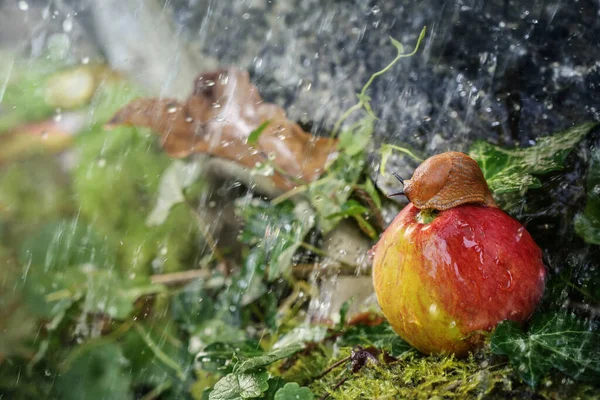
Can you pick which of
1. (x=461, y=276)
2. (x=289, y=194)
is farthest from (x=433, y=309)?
(x=289, y=194)

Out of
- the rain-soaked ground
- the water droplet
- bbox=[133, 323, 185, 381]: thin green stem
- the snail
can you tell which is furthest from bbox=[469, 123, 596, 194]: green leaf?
the water droplet

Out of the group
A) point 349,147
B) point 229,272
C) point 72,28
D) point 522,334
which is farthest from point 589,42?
point 72,28

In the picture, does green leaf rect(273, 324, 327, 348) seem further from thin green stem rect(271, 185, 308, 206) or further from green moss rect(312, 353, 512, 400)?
thin green stem rect(271, 185, 308, 206)

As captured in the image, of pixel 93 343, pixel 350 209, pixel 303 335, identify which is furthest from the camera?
pixel 93 343

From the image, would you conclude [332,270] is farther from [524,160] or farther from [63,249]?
[63,249]

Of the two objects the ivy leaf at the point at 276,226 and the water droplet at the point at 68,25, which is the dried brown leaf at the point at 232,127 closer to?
the ivy leaf at the point at 276,226
